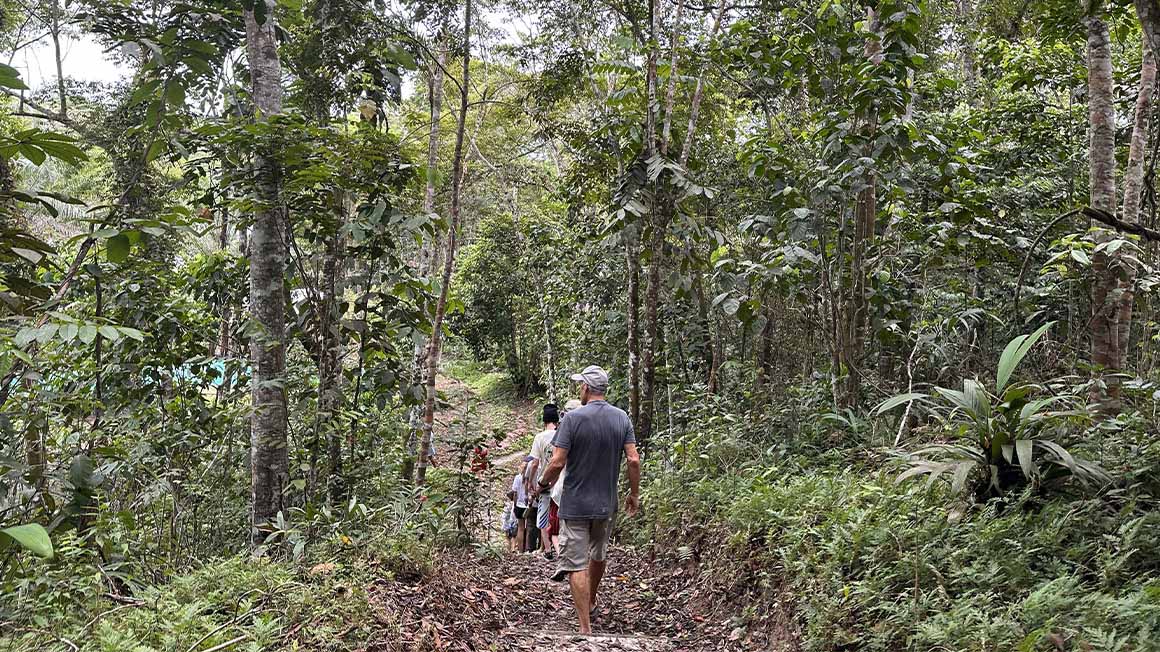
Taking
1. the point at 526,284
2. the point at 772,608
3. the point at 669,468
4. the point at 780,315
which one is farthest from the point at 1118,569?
the point at 526,284

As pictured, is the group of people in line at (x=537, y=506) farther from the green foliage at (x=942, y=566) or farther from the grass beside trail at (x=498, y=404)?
the grass beside trail at (x=498, y=404)

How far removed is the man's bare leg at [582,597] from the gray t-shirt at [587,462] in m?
0.42

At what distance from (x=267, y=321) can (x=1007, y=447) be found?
5.22 meters

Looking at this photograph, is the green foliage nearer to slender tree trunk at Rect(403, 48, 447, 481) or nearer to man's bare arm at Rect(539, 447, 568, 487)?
man's bare arm at Rect(539, 447, 568, 487)

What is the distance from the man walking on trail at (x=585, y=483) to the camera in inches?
214

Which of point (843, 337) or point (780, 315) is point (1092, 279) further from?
point (780, 315)

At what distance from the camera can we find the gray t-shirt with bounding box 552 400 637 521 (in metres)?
5.50

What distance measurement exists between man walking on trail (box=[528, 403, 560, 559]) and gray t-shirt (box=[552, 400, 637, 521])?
1.89 meters

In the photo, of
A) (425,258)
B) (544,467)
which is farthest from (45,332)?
(425,258)

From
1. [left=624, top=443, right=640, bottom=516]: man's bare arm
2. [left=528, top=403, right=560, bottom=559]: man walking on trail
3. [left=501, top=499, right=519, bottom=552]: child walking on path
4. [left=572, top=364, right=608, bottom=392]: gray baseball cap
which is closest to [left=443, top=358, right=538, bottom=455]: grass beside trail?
[left=501, top=499, right=519, bottom=552]: child walking on path

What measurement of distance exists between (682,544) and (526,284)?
44.8ft

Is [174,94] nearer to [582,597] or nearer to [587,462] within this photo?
[587,462]

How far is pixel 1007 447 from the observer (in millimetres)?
4426

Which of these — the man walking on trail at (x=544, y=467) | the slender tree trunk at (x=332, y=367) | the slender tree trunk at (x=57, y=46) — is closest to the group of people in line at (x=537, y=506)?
the man walking on trail at (x=544, y=467)
